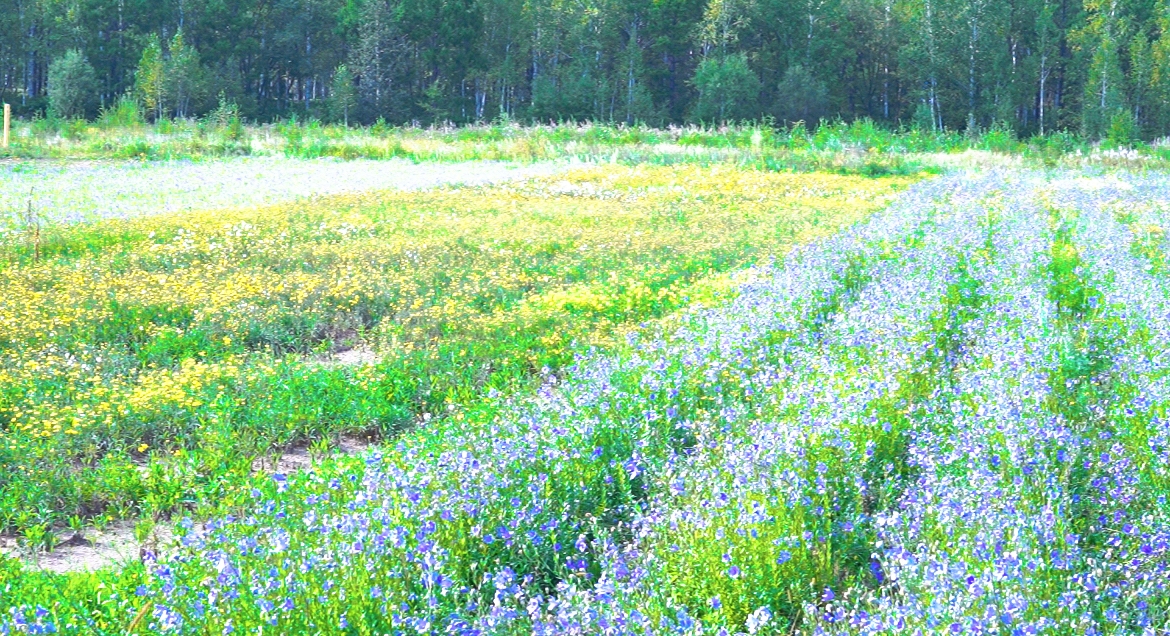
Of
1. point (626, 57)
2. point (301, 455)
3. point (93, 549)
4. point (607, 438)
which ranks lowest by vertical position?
point (93, 549)

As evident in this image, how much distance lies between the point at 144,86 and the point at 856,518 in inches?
2156

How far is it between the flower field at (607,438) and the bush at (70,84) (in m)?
47.1

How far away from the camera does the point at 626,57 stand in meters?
65.7

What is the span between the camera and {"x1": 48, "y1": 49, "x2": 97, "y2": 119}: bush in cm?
5428

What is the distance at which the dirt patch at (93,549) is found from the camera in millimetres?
5070

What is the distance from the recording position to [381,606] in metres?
3.81

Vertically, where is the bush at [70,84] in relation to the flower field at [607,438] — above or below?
above

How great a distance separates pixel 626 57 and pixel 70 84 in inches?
1148

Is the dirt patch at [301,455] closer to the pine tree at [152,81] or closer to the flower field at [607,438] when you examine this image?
the flower field at [607,438]

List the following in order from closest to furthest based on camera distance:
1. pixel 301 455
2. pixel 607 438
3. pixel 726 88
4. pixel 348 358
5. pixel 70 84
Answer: pixel 607 438 → pixel 301 455 → pixel 348 358 → pixel 70 84 → pixel 726 88

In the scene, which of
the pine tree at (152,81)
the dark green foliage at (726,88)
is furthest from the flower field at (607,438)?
the dark green foliage at (726,88)

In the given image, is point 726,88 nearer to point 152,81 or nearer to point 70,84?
point 152,81

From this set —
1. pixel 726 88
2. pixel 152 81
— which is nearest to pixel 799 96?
pixel 726 88

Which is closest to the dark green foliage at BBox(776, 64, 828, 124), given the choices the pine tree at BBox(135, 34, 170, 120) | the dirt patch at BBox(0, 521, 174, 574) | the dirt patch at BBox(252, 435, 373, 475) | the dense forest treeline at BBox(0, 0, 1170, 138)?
the dense forest treeline at BBox(0, 0, 1170, 138)
